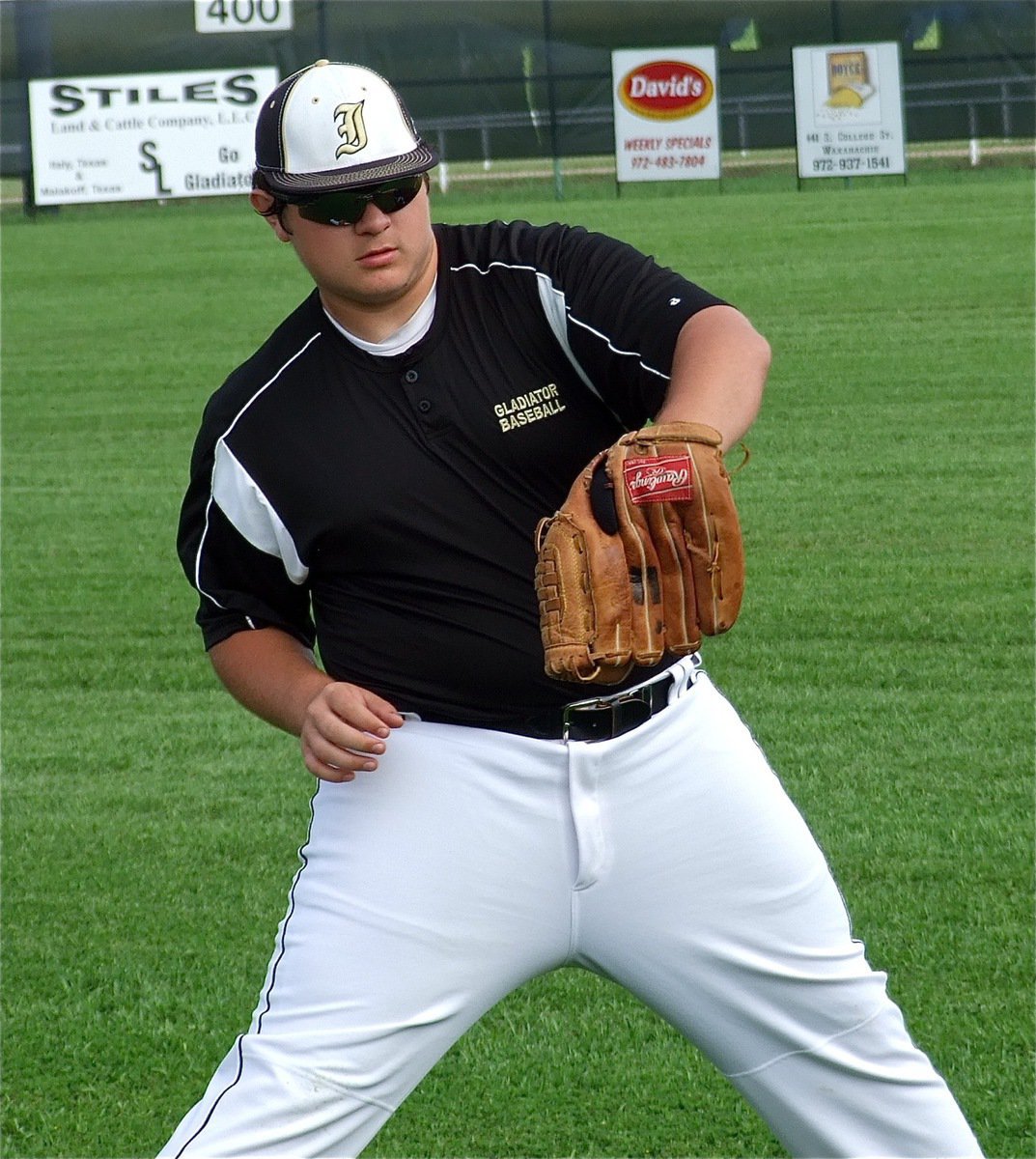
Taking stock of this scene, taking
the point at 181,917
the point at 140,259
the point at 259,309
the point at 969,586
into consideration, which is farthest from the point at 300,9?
the point at 181,917

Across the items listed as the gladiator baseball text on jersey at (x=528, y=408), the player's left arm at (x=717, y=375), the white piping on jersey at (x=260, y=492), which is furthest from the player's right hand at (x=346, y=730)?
the player's left arm at (x=717, y=375)

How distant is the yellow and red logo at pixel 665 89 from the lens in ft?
84.3

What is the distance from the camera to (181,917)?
493 cm

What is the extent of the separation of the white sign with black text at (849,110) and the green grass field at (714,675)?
34.9 ft

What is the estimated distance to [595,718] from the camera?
2754 mm

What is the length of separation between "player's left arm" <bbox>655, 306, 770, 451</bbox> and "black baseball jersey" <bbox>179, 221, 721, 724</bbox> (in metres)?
0.04

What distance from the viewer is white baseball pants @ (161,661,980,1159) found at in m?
2.62

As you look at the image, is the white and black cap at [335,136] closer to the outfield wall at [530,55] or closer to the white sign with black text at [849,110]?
the white sign with black text at [849,110]

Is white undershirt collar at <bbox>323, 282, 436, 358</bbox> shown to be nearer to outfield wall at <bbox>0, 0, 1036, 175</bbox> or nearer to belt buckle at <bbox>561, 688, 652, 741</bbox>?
belt buckle at <bbox>561, 688, 652, 741</bbox>

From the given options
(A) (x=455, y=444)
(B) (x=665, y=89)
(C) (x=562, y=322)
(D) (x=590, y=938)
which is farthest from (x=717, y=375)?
(B) (x=665, y=89)

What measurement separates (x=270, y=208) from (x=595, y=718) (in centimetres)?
99

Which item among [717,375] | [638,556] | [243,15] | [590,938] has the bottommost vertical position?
[590,938]

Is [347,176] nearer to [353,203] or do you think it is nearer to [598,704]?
[353,203]

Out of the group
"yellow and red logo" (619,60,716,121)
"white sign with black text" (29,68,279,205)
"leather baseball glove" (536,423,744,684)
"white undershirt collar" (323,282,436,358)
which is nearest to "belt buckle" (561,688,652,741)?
"leather baseball glove" (536,423,744,684)
